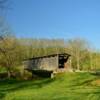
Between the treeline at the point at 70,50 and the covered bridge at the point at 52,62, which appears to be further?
the treeline at the point at 70,50

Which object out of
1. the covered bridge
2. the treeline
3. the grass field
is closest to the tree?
the treeline

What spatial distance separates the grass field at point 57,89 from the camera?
72.1 feet

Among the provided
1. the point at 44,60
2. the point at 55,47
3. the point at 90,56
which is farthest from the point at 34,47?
the point at 44,60

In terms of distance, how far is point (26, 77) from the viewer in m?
50.4

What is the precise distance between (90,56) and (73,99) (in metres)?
61.5

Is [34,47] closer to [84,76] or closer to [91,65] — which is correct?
[91,65]

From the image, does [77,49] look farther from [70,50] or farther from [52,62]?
[52,62]

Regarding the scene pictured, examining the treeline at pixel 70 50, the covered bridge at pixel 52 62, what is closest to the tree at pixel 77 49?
the treeline at pixel 70 50

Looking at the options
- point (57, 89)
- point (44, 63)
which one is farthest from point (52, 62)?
point (57, 89)

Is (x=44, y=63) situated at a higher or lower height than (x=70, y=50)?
lower

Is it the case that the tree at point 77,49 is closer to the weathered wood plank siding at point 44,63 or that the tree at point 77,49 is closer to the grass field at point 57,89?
the weathered wood plank siding at point 44,63

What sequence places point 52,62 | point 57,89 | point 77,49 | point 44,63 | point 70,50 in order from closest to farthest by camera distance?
point 57,89 < point 52,62 < point 44,63 < point 77,49 < point 70,50

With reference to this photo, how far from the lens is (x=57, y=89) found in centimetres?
2889

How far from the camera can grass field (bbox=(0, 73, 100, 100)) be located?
72.1 ft
